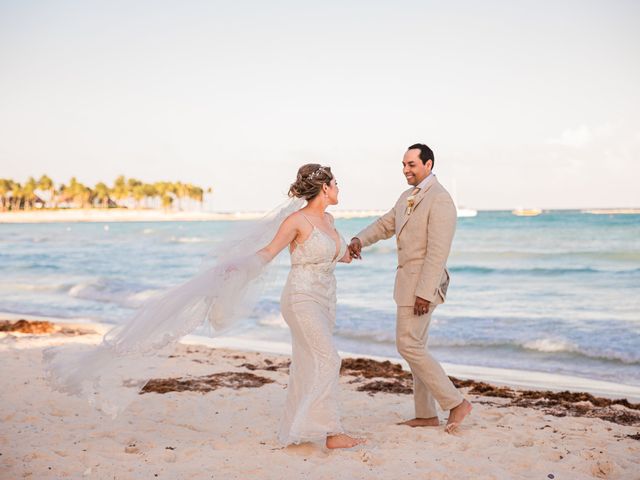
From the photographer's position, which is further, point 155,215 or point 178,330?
point 155,215

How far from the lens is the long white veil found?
4559 mm

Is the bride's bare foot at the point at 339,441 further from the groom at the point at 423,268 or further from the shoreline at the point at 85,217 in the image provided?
the shoreline at the point at 85,217

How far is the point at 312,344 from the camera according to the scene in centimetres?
466

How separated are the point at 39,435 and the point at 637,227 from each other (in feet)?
147

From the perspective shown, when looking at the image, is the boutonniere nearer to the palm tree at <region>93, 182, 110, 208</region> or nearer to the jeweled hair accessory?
the jeweled hair accessory

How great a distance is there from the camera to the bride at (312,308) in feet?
15.1

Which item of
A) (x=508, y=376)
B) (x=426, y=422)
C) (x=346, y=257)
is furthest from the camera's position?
(x=508, y=376)

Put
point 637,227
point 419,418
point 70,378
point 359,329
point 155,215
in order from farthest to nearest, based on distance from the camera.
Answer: point 155,215 → point 637,227 → point 359,329 → point 419,418 → point 70,378

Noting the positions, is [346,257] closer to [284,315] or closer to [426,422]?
[284,315]

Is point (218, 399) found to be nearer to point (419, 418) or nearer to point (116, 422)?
point (116, 422)

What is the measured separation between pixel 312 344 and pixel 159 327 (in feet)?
3.51

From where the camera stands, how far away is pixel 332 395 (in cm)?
464

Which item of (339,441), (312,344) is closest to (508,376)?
(339,441)

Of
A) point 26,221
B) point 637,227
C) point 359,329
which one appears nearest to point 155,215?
point 26,221
